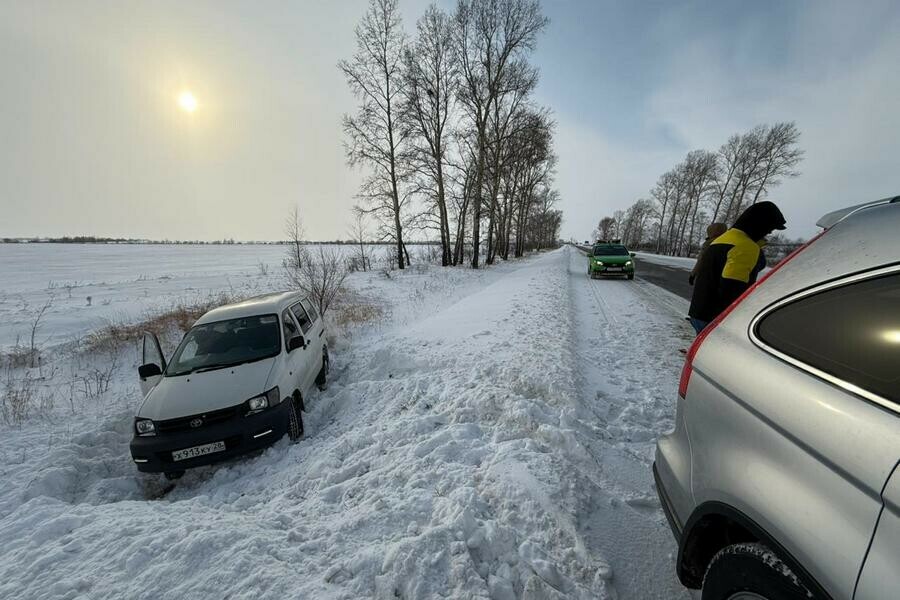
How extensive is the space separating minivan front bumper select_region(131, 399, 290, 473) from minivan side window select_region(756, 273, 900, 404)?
177 inches

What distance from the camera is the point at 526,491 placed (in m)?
2.58

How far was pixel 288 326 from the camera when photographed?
5.31m

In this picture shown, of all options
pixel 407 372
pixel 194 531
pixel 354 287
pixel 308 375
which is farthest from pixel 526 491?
pixel 354 287

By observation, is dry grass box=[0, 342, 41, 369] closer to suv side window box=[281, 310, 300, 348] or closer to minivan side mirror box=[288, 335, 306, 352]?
suv side window box=[281, 310, 300, 348]

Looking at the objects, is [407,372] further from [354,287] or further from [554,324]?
[354,287]

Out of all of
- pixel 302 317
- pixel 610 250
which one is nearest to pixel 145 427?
pixel 302 317

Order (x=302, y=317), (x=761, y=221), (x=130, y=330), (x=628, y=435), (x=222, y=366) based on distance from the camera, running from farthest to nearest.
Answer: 1. (x=130, y=330)
2. (x=302, y=317)
3. (x=222, y=366)
4. (x=761, y=221)
5. (x=628, y=435)

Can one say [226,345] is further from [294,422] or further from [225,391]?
[294,422]

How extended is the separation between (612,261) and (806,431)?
651 inches

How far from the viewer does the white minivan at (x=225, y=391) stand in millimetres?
3717

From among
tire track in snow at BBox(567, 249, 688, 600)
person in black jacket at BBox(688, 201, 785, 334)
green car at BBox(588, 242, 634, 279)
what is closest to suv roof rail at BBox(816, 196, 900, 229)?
tire track in snow at BBox(567, 249, 688, 600)

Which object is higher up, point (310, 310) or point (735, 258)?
point (735, 258)

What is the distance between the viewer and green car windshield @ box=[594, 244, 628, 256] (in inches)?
655

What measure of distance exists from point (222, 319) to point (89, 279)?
85.6 feet
